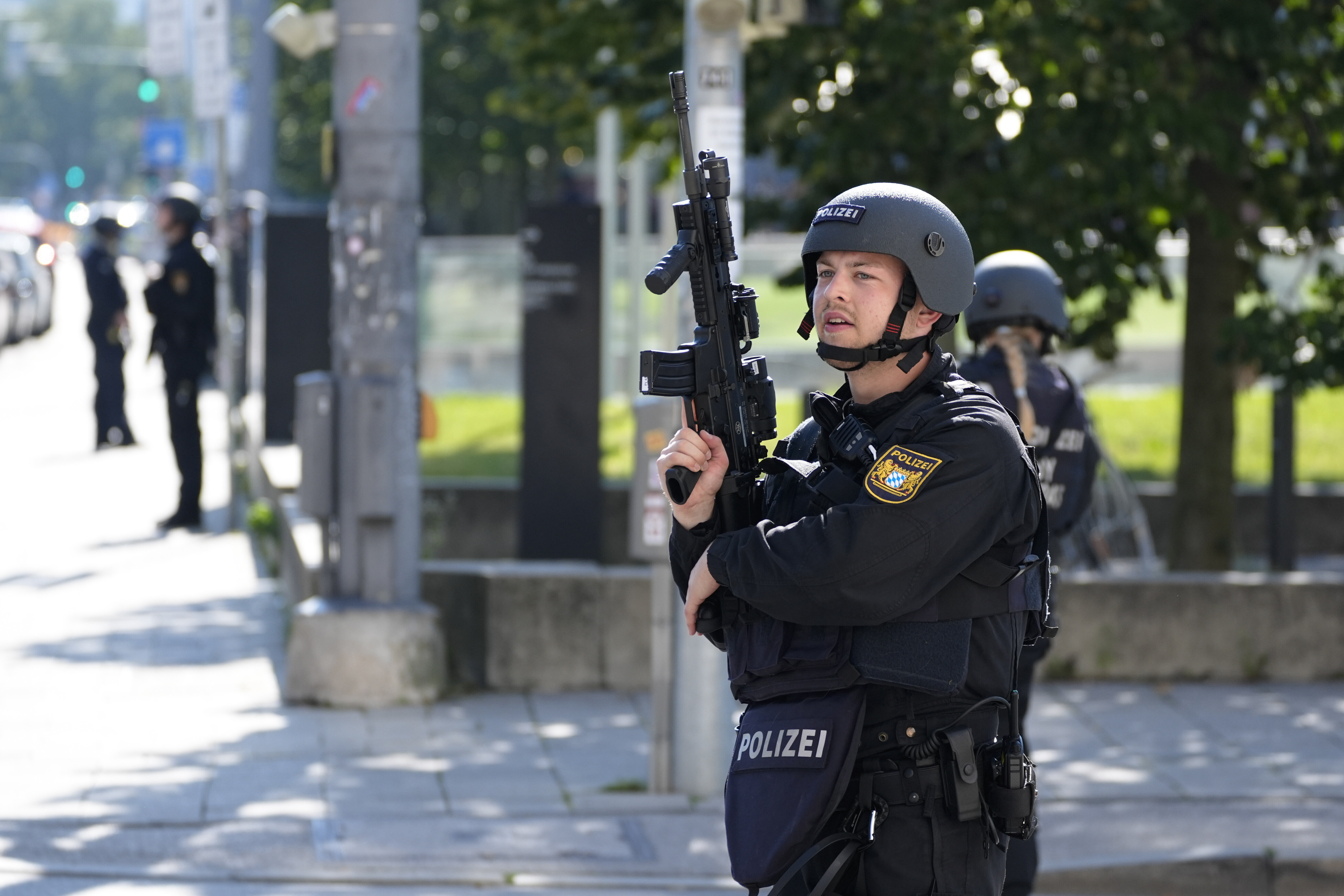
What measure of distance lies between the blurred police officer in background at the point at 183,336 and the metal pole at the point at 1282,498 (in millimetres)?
6365

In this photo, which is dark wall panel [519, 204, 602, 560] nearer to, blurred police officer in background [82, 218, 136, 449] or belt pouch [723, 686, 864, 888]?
blurred police officer in background [82, 218, 136, 449]

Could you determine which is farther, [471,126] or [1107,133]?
[471,126]

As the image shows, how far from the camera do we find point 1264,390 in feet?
61.2

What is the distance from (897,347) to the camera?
129 inches

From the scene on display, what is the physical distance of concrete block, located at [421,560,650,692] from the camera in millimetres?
8055

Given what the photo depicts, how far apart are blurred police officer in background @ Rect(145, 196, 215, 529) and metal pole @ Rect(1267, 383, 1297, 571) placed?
637 cm

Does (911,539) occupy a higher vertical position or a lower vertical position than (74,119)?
lower

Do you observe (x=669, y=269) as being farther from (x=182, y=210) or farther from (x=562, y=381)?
(x=182, y=210)

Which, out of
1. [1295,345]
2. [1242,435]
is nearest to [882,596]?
[1295,345]

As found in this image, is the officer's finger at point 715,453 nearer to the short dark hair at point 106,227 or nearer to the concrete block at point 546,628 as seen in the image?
the concrete block at point 546,628

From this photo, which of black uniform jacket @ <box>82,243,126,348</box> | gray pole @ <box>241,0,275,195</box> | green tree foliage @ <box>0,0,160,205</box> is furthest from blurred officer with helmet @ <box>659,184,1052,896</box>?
green tree foliage @ <box>0,0,160,205</box>

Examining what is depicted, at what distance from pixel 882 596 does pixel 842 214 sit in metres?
0.70

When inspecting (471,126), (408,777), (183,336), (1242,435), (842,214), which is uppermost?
(471,126)

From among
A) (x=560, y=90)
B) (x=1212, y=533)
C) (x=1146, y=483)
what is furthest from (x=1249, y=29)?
(x=560, y=90)
